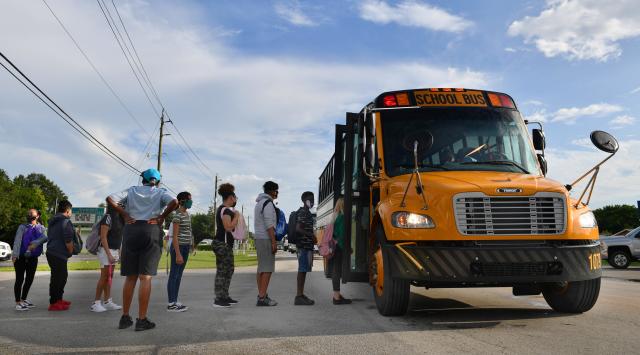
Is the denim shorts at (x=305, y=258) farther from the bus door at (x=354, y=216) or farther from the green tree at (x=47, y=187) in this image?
the green tree at (x=47, y=187)

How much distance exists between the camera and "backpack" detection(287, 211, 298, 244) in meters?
8.38

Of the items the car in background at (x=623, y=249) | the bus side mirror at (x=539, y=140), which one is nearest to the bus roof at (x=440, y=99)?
the bus side mirror at (x=539, y=140)

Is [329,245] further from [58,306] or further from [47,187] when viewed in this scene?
[47,187]

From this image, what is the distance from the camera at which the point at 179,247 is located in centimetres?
761

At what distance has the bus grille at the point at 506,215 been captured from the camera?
19.2ft

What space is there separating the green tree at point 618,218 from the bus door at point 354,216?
3858 inches

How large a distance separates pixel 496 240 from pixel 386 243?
126cm

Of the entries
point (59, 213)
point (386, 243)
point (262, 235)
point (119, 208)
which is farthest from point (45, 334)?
point (386, 243)

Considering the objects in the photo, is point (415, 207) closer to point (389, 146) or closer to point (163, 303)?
point (389, 146)

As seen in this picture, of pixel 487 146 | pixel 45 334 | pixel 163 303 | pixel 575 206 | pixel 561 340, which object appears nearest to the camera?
pixel 561 340

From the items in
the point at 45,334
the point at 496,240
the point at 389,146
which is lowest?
the point at 45,334

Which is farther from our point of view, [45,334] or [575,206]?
[575,206]

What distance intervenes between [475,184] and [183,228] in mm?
4290

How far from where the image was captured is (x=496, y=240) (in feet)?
19.2
